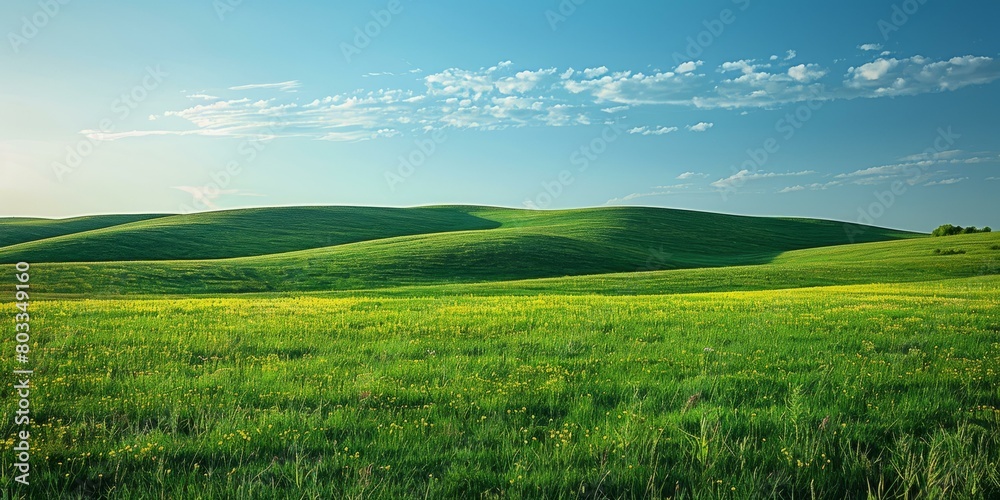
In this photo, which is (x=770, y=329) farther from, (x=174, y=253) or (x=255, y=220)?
(x=255, y=220)

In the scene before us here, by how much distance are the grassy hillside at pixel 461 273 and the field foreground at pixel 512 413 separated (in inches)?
1047

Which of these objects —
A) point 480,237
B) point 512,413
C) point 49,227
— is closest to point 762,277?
point 480,237

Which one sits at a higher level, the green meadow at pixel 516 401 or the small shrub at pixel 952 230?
the small shrub at pixel 952 230

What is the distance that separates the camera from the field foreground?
5.78m

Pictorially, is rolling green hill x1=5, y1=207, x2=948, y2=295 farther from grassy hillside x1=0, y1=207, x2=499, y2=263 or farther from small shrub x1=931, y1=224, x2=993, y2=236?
small shrub x1=931, y1=224, x2=993, y2=236

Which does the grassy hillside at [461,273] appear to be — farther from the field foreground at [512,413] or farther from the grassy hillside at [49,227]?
the grassy hillside at [49,227]

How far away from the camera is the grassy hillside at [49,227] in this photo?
90250mm

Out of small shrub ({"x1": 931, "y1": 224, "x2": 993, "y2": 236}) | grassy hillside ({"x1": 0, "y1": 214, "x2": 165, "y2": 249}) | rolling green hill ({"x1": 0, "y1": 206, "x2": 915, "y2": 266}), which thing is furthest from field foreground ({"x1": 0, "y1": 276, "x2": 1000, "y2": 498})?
small shrub ({"x1": 931, "y1": 224, "x2": 993, "y2": 236})

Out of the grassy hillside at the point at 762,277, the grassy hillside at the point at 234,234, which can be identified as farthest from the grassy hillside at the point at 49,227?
the grassy hillside at the point at 762,277

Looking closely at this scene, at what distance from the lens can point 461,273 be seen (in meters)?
57.2

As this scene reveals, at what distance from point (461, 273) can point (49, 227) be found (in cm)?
8441

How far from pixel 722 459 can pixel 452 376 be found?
189 inches

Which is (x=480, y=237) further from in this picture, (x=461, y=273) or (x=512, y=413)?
(x=512, y=413)

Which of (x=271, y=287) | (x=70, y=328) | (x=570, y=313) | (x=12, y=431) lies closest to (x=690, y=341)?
(x=570, y=313)
